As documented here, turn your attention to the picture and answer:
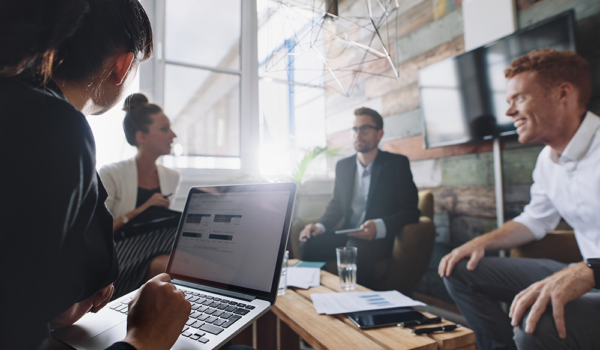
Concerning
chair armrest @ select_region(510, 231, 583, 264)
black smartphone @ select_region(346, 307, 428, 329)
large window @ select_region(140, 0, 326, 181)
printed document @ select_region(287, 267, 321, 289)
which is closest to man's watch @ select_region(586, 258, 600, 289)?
chair armrest @ select_region(510, 231, 583, 264)

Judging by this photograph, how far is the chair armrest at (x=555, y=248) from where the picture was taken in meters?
1.39

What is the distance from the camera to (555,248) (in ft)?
4.62

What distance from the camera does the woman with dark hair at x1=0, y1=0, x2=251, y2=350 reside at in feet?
1.12

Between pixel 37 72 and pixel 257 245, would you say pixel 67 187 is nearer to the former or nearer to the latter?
pixel 37 72

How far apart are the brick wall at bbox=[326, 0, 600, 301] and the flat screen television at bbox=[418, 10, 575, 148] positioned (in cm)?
13

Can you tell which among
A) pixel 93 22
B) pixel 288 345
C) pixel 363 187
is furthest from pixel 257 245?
pixel 363 187

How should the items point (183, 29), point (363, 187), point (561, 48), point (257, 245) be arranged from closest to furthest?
point (257, 245)
point (561, 48)
point (363, 187)
point (183, 29)

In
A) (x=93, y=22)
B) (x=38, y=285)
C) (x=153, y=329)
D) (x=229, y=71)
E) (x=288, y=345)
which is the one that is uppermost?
(x=229, y=71)

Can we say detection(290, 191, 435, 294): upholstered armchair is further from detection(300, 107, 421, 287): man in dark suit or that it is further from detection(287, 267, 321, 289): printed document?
detection(287, 267, 321, 289): printed document

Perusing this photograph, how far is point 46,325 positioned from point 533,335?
119 centimetres

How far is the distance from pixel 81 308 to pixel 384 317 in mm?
723

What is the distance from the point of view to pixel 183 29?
104 inches

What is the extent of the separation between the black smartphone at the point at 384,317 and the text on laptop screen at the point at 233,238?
31 cm

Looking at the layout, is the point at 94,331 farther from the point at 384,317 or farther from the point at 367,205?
the point at 367,205
